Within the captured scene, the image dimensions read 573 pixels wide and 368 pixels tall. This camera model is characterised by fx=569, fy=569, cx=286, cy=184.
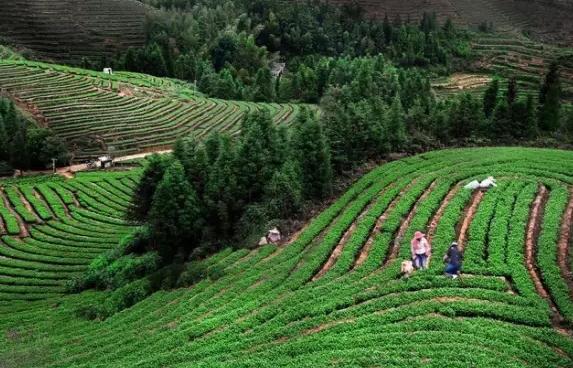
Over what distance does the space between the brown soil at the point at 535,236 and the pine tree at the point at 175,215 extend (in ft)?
57.6

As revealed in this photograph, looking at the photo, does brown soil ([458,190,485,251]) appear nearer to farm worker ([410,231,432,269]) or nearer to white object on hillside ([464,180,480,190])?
white object on hillside ([464,180,480,190])

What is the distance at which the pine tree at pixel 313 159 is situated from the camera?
3259 centimetres

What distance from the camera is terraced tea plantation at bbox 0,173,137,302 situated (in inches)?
1464

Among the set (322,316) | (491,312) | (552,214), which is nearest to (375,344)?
(322,316)

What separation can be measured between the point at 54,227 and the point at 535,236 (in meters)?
36.1

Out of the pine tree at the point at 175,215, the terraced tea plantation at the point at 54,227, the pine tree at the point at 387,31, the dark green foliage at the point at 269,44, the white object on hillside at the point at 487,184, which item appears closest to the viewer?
the white object on hillside at the point at 487,184

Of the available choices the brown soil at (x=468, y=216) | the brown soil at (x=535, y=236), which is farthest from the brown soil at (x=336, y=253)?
the brown soil at (x=535, y=236)

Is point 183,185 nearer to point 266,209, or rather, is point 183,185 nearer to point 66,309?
point 266,209

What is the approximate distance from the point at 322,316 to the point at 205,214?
1497 cm

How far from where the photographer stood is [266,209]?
3056cm

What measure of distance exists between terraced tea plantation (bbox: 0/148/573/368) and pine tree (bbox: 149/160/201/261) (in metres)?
5.43

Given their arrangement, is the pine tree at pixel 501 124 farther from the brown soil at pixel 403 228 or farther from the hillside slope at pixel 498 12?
the hillside slope at pixel 498 12

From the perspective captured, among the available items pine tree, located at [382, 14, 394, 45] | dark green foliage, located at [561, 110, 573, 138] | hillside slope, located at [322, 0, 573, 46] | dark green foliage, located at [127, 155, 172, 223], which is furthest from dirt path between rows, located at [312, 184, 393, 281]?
hillside slope, located at [322, 0, 573, 46]

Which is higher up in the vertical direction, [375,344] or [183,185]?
[375,344]
